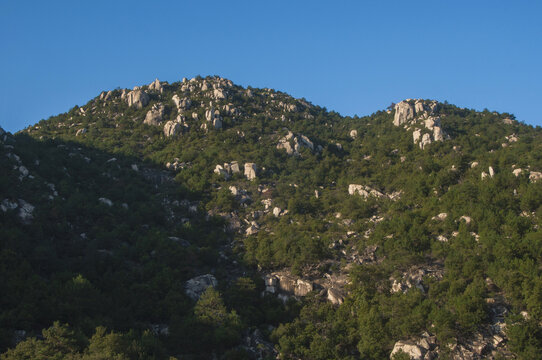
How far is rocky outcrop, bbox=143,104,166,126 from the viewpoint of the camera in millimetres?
93875

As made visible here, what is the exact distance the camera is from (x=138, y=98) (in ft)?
335

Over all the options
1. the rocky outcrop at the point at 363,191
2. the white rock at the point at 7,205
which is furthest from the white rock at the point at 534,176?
the white rock at the point at 7,205

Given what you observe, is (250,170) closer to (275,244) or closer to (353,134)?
(275,244)

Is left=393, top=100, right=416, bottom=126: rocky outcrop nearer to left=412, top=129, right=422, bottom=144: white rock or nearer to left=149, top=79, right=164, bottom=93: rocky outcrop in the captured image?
left=412, top=129, right=422, bottom=144: white rock

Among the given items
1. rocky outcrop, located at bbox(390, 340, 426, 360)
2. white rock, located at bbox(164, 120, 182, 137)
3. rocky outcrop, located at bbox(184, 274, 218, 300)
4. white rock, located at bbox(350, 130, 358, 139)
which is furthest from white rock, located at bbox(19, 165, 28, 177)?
white rock, located at bbox(350, 130, 358, 139)

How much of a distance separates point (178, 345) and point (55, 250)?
759 inches

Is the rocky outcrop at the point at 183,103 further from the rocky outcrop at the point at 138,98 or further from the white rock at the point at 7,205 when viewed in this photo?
the white rock at the point at 7,205

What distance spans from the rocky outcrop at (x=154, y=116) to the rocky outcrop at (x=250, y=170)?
31610mm

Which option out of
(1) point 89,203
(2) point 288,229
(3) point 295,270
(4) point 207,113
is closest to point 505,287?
(3) point 295,270

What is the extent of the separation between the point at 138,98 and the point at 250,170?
4511 cm

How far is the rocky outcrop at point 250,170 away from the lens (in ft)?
232

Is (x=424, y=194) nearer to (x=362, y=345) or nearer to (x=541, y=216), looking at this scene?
(x=541, y=216)

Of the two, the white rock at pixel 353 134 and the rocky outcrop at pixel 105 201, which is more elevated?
the white rock at pixel 353 134

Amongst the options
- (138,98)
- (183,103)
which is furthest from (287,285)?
(138,98)
